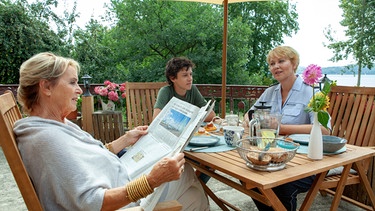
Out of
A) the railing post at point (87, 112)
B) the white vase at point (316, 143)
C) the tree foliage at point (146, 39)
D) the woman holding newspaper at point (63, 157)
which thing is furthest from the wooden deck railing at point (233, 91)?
the tree foliage at point (146, 39)

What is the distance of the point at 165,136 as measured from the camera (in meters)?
1.49

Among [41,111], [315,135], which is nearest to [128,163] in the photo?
[41,111]

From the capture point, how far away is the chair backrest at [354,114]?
7.00ft

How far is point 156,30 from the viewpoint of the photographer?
29.6 ft

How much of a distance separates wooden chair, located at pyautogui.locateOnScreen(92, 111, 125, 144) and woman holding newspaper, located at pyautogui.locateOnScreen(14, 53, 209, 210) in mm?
2735

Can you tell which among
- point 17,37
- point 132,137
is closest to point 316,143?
point 132,137

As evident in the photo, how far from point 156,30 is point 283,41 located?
7.11 meters

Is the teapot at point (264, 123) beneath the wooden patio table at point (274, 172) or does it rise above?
above

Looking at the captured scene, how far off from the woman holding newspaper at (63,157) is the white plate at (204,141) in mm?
508

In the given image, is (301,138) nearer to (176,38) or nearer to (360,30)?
(176,38)

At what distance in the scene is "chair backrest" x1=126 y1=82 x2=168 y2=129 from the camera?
9.37 feet

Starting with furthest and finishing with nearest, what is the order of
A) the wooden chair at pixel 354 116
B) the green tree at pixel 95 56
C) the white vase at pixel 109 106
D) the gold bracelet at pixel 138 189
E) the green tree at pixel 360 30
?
the green tree at pixel 95 56 < the green tree at pixel 360 30 < the white vase at pixel 109 106 < the wooden chair at pixel 354 116 < the gold bracelet at pixel 138 189

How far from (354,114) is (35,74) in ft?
7.23

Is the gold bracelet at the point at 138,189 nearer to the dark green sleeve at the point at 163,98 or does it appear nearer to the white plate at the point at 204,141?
the white plate at the point at 204,141
